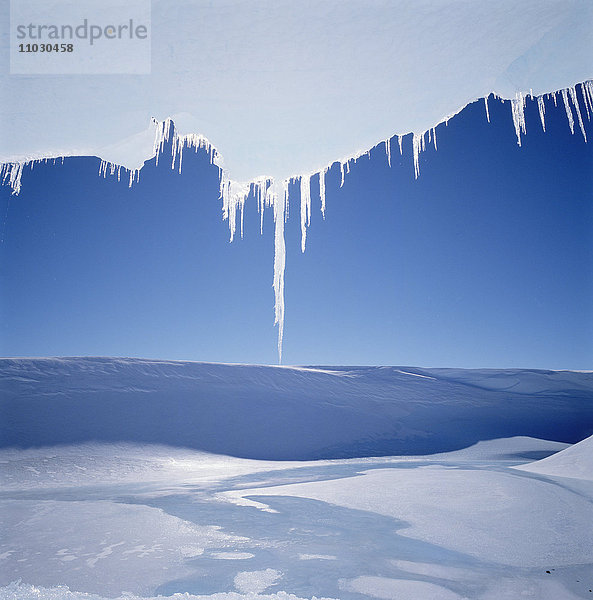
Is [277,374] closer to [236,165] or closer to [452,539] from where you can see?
[236,165]

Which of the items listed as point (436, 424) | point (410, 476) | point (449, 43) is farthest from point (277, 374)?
point (449, 43)

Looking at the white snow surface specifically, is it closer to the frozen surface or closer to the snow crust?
the frozen surface

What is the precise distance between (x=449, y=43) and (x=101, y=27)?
359cm

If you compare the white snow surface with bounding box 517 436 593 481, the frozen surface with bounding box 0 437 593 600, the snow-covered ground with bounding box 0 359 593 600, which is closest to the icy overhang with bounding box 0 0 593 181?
the frozen surface with bounding box 0 437 593 600

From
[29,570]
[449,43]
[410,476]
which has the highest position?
[449,43]

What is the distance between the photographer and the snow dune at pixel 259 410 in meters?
11.1

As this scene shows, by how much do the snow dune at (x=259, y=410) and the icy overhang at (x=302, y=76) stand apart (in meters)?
7.44

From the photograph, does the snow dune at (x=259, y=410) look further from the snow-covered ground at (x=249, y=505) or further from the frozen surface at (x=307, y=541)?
the frozen surface at (x=307, y=541)

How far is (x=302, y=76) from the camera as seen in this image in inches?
203

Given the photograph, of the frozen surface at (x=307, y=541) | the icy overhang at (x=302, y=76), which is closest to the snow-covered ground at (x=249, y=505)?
the frozen surface at (x=307, y=541)

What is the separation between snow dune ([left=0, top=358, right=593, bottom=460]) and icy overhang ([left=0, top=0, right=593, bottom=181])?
7.44 metres

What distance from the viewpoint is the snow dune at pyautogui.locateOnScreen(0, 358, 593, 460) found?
11094mm

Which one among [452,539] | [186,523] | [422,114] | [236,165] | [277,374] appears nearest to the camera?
[452,539]

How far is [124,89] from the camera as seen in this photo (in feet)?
16.5
